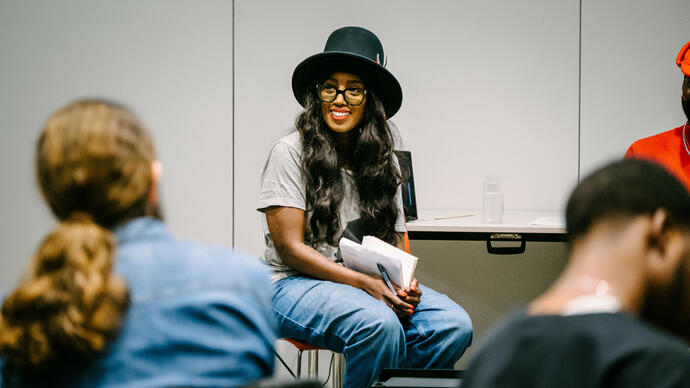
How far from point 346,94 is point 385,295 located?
2.49 ft

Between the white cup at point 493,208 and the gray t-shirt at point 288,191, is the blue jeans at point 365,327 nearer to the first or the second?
the gray t-shirt at point 288,191

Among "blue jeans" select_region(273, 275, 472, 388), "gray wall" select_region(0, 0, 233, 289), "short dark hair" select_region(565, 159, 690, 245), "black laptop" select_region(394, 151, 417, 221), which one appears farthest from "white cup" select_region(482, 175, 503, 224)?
"short dark hair" select_region(565, 159, 690, 245)

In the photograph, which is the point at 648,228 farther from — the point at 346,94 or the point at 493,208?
the point at 493,208

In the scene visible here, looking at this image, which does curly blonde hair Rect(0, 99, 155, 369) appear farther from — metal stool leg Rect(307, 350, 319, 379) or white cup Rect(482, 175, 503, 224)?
white cup Rect(482, 175, 503, 224)

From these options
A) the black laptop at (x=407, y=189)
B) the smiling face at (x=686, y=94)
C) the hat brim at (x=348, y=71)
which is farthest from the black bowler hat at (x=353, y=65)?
the smiling face at (x=686, y=94)

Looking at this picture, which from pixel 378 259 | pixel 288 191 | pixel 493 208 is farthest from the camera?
pixel 493 208

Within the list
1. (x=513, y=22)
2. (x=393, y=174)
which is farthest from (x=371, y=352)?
(x=513, y=22)

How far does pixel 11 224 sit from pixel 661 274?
11.0 ft

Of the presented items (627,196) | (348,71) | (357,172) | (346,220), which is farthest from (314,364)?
(627,196)

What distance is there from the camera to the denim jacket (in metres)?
0.71

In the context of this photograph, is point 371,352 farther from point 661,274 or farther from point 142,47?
point 142,47

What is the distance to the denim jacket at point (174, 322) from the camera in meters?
0.71

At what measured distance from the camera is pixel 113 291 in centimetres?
70

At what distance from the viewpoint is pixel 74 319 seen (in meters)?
0.69
